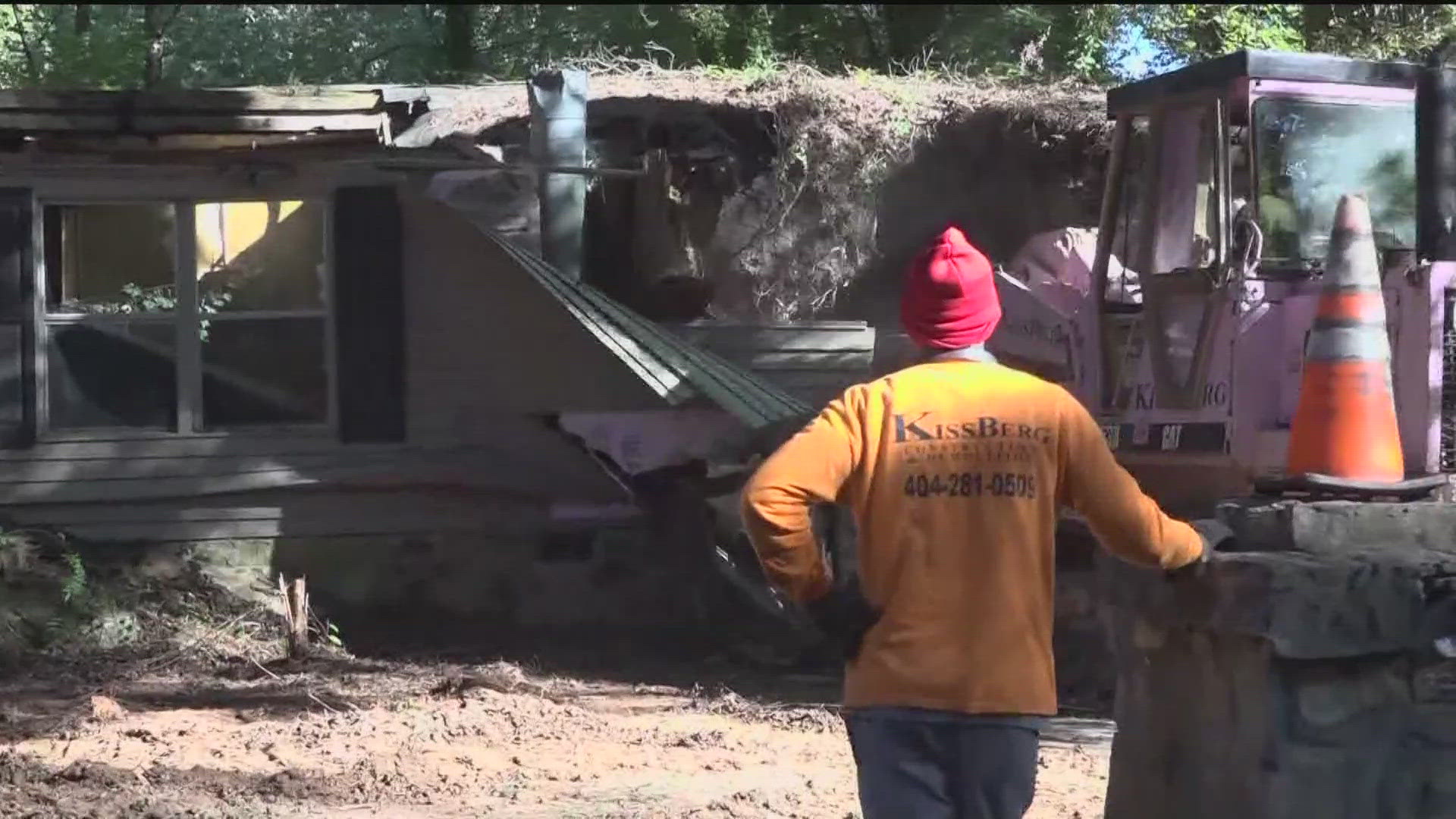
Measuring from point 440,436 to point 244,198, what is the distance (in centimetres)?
187

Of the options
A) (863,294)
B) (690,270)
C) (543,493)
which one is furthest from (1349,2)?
(543,493)

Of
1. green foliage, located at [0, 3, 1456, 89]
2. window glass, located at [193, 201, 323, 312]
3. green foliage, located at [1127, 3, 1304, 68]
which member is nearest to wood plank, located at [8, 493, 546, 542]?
window glass, located at [193, 201, 323, 312]

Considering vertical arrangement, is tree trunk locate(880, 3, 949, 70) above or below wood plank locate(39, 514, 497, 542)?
above

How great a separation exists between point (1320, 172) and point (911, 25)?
47.3 feet

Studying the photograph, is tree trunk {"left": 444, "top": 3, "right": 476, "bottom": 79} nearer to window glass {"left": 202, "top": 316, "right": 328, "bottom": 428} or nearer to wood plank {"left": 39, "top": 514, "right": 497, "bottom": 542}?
window glass {"left": 202, "top": 316, "right": 328, "bottom": 428}

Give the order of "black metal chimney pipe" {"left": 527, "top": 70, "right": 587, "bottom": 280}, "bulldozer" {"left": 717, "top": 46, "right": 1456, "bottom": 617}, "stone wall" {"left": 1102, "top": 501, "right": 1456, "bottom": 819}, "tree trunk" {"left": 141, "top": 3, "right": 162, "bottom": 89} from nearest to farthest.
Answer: "stone wall" {"left": 1102, "top": 501, "right": 1456, "bottom": 819} → "bulldozer" {"left": 717, "top": 46, "right": 1456, "bottom": 617} → "black metal chimney pipe" {"left": 527, "top": 70, "right": 587, "bottom": 280} → "tree trunk" {"left": 141, "top": 3, "right": 162, "bottom": 89}

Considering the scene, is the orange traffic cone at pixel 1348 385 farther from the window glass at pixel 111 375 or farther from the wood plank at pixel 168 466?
the window glass at pixel 111 375

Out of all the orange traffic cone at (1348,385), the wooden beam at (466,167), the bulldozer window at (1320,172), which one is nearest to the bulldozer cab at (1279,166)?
the bulldozer window at (1320,172)

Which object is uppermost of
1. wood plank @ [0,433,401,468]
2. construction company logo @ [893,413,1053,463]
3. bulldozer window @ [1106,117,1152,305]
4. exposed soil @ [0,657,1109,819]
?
bulldozer window @ [1106,117,1152,305]

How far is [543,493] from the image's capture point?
36.1 ft

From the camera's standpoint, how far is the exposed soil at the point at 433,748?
6.27 m

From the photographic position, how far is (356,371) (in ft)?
35.2

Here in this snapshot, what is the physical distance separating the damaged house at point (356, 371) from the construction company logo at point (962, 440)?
21.7 ft

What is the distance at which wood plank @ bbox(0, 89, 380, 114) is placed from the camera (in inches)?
373
